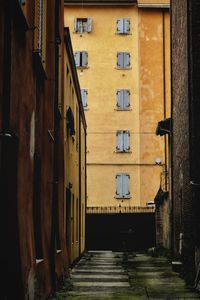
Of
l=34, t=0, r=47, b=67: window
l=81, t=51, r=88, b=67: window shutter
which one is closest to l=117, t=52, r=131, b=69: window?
l=81, t=51, r=88, b=67: window shutter

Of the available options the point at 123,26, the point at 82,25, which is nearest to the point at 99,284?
the point at 123,26

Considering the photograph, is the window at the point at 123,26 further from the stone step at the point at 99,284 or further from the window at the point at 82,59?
the stone step at the point at 99,284

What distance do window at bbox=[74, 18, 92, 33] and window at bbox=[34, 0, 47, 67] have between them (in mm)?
29242

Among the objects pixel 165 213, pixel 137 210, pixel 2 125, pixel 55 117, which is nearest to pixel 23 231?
pixel 2 125

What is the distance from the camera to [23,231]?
8914mm

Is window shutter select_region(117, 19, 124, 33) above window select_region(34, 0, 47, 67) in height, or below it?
above

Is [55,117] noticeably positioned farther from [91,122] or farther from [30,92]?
[91,122]

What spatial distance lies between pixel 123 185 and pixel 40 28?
28531 millimetres

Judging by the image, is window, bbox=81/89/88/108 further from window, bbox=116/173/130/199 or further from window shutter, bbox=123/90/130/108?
window, bbox=116/173/130/199

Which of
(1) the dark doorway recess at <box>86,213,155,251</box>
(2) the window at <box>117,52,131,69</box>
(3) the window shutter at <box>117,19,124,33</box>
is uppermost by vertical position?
(3) the window shutter at <box>117,19,124,33</box>

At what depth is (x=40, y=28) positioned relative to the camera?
36.5ft

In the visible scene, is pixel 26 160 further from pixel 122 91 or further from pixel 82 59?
pixel 82 59

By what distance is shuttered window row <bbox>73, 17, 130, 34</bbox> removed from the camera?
40500 millimetres

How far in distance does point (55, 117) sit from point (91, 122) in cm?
2582
